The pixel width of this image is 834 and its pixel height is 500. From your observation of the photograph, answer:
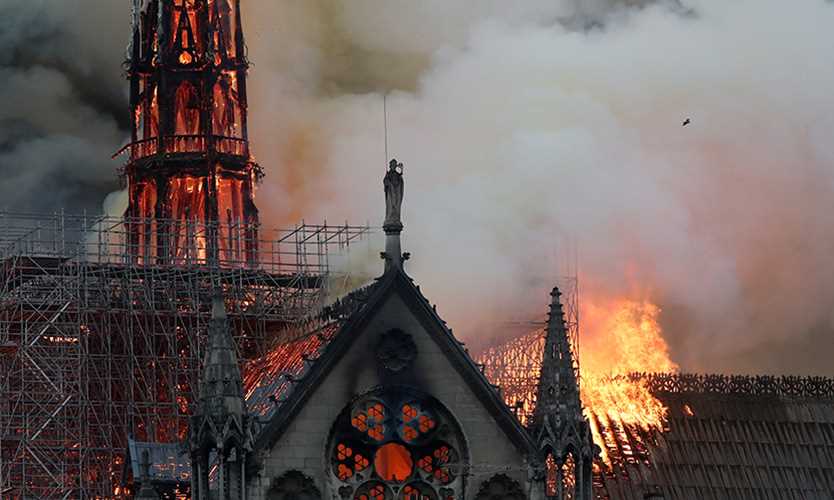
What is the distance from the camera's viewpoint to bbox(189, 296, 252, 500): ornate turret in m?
101

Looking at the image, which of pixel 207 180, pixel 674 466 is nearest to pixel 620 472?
pixel 674 466

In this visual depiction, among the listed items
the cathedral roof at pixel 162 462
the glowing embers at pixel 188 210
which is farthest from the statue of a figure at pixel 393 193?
the glowing embers at pixel 188 210

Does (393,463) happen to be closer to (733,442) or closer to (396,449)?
(396,449)

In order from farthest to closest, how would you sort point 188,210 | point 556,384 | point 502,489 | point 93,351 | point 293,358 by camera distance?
point 188,210 → point 93,351 → point 293,358 → point 556,384 → point 502,489

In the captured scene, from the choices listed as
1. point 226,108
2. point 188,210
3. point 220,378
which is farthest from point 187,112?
point 220,378

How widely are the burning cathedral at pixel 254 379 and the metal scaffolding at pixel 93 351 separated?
0.19 m

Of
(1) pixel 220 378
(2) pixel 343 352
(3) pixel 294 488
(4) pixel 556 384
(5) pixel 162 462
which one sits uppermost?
(2) pixel 343 352

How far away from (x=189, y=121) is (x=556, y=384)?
7350 centimetres

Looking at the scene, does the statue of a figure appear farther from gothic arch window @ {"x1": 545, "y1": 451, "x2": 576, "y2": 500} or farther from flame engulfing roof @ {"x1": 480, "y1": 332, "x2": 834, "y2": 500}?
flame engulfing roof @ {"x1": 480, "y1": 332, "x2": 834, "y2": 500}

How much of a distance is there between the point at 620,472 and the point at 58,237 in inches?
1600

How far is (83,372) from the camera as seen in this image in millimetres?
146750

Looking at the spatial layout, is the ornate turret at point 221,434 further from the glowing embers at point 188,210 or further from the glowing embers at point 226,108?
the glowing embers at point 226,108

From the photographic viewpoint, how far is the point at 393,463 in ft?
341

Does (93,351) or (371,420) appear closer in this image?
(371,420)
